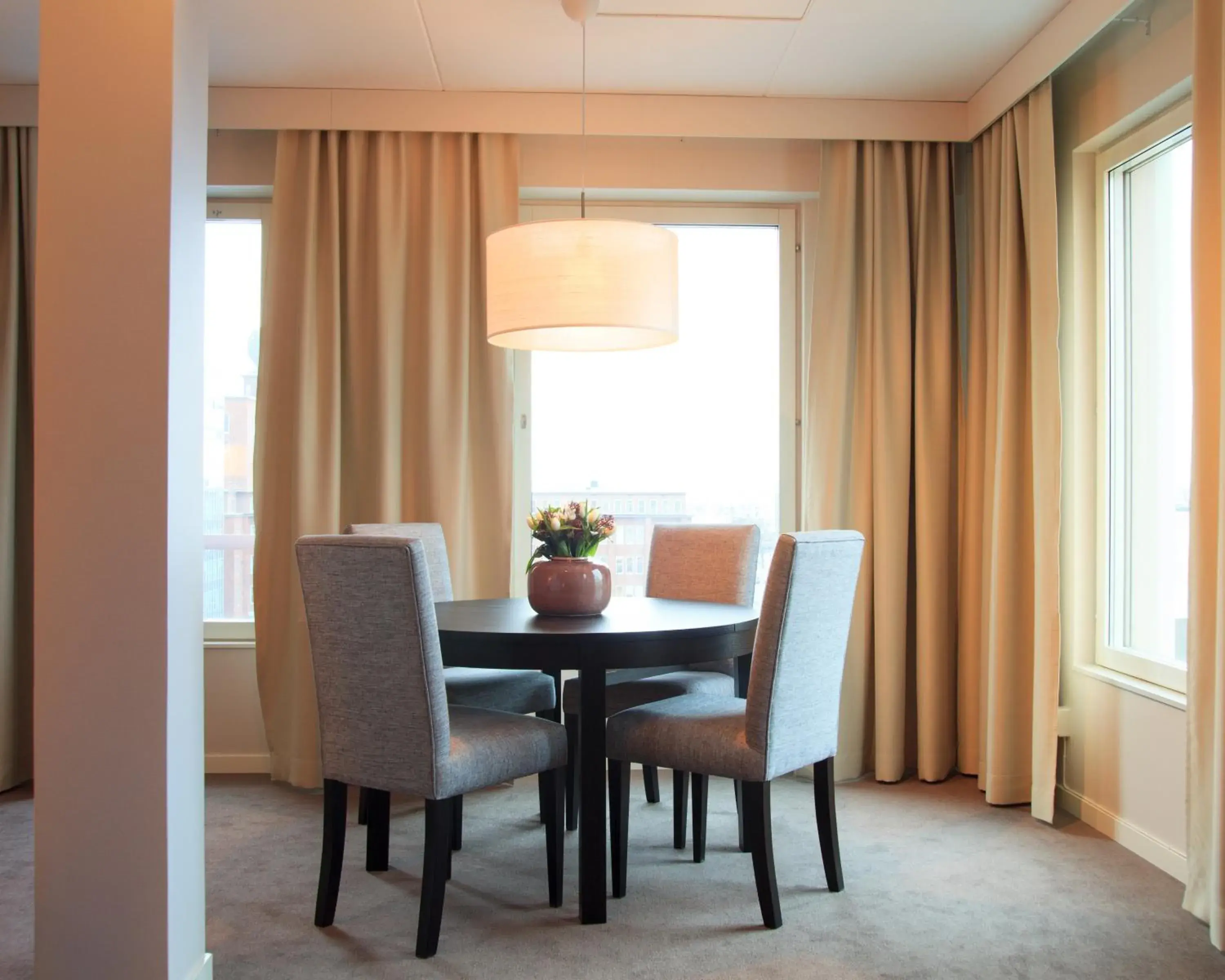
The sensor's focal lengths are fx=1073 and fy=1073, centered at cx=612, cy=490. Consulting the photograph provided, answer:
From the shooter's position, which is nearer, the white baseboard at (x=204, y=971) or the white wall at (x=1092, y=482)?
the white baseboard at (x=204, y=971)

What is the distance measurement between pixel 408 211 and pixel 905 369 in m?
1.99

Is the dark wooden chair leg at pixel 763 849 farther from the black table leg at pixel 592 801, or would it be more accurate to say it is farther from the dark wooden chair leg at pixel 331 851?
the dark wooden chair leg at pixel 331 851

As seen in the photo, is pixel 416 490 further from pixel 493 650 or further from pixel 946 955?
pixel 946 955

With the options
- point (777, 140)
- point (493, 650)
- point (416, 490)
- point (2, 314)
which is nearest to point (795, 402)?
point (777, 140)

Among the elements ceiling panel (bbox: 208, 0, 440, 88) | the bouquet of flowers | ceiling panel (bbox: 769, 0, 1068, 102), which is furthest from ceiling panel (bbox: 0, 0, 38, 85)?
ceiling panel (bbox: 769, 0, 1068, 102)

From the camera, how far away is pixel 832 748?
288cm

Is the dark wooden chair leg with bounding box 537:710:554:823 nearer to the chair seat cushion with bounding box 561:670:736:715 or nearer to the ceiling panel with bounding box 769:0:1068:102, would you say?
the chair seat cushion with bounding box 561:670:736:715

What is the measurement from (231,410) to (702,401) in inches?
75.0

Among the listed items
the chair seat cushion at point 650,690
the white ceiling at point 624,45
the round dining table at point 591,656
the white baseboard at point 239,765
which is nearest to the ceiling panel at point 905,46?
the white ceiling at point 624,45

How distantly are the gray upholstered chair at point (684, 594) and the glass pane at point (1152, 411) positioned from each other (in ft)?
3.91

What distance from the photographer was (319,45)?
3619 mm

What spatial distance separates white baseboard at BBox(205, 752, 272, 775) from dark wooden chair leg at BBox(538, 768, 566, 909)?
70.6 inches

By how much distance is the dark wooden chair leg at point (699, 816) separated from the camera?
311 centimetres

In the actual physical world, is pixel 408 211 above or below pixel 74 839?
above
